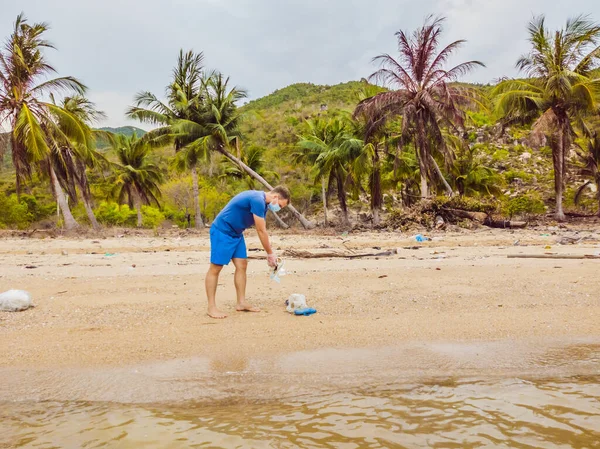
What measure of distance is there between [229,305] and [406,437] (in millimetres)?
3341

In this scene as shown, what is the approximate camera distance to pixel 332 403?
3.01 m

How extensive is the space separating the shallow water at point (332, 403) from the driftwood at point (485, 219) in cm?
1520

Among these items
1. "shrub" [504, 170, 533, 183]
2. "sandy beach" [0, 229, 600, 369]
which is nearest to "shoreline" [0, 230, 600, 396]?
"sandy beach" [0, 229, 600, 369]

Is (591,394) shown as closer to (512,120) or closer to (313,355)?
(313,355)

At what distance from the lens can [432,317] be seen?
4973 mm

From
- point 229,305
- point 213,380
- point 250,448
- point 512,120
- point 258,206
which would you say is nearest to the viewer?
point 250,448

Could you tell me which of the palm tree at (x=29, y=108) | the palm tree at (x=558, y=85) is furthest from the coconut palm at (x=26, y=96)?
the palm tree at (x=558, y=85)

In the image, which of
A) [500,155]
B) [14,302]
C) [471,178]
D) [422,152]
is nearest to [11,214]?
[422,152]

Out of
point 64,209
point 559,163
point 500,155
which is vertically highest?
point 500,155

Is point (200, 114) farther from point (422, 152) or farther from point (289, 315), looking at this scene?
point (289, 315)

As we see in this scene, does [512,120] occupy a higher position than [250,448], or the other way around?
[512,120]

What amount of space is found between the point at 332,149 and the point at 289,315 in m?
20.8

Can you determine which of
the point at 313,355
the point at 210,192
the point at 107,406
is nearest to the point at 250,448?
the point at 107,406

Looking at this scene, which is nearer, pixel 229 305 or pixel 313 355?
pixel 313 355
